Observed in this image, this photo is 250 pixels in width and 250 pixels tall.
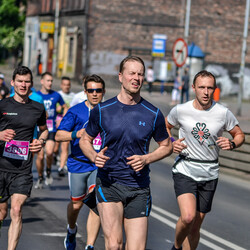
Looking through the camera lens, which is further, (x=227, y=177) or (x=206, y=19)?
(x=206, y=19)

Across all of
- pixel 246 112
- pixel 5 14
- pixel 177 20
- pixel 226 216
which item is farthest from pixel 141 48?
pixel 226 216

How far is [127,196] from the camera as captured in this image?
6.05 metres

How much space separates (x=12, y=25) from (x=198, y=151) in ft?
198

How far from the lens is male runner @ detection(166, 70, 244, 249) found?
7.26 m

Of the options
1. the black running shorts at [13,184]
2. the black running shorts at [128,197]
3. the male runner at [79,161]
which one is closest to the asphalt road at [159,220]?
the male runner at [79,161]

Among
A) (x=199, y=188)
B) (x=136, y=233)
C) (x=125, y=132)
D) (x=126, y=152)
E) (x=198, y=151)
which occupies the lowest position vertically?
(x=136, y=233)

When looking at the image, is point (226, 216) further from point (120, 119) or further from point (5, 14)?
point (5, 14)

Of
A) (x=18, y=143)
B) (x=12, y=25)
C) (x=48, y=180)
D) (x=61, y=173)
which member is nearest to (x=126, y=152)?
(x=18, y=143)

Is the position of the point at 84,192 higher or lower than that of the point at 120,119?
lower

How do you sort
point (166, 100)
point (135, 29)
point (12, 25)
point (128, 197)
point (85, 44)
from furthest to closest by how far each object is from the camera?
point (12, 25)
point (135, 29)
point (85, 44)
point (166, 100)
point (128, 197)

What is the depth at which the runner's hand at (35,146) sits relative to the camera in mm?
7359

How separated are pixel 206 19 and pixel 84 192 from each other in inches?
1720

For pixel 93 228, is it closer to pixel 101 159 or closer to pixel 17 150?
pixel 17 150

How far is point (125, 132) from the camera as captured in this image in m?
5.96
